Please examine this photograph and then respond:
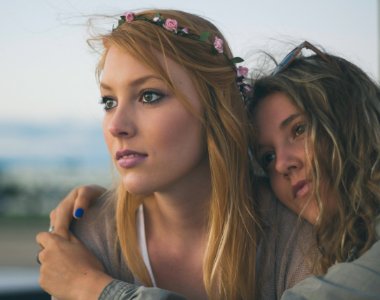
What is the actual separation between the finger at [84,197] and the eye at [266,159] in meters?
0.66

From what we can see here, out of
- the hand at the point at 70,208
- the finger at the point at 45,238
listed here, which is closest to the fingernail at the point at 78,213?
the hand at the point at 70,208

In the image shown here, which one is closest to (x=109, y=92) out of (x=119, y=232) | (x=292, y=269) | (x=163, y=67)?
(x=163, y=67)

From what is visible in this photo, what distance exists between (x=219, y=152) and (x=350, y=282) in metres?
0.64

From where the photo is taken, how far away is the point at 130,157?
2.21 m

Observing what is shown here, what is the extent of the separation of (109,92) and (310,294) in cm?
91

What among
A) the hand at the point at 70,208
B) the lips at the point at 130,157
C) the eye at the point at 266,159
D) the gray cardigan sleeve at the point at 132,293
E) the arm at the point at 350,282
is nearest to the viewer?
the arm at the point at 350,282

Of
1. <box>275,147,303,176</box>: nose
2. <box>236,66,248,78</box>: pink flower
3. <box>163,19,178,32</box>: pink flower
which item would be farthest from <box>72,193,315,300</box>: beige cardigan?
<box>163,19,178,32</box>: pink flower

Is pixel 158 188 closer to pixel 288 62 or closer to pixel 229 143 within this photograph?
pixel 229 143

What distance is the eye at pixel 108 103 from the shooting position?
236 centimetres

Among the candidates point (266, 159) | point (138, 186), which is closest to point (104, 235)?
point (138, 186)

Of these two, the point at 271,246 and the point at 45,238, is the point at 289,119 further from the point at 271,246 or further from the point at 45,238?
the point at 45,238

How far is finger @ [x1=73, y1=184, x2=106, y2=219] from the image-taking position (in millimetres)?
2545

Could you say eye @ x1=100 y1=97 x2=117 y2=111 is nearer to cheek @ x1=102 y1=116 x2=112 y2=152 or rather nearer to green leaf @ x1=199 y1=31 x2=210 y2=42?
cheek @ x1=102 y1=116 x2=112 y2=152

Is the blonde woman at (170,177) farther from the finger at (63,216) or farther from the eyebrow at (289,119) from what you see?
the eyebrow at (289,119)
